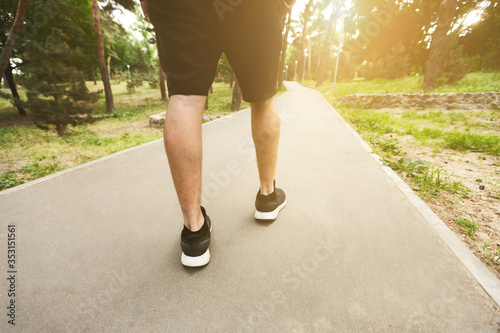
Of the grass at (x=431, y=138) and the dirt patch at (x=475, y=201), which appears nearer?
the dirt patch at (x=475, y=201)

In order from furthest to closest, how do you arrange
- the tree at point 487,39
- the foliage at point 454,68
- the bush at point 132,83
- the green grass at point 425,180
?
the bush at point 132,83, the tree at point 487,39, the foliage at point 454,68, the green grass at point 425,180

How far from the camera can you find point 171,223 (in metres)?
1.59

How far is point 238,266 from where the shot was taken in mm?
1199

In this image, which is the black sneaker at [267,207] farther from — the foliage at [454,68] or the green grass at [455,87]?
the foliage at [454,68]

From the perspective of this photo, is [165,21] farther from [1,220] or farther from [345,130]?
[345,130]

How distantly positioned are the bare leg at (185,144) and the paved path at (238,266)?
448 millimetres

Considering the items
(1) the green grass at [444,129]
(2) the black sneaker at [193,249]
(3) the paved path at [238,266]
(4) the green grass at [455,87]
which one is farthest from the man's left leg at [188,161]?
(4) the green grass at [455,87]

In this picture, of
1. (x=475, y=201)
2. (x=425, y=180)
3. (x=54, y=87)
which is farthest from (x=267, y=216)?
(x=54, y=87)

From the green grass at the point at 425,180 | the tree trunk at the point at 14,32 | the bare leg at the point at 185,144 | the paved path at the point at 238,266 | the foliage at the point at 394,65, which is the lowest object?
the paved path at the point at 238,266

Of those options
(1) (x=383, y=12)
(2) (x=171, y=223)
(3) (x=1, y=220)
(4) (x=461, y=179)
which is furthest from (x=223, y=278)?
(1) (x=383, y=12)

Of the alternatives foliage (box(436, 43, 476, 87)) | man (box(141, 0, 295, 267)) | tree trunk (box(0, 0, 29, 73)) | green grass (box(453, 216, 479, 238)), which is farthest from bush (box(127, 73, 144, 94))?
green grass (box(453, 216, 479, 238))

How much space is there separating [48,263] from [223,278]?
104 cm

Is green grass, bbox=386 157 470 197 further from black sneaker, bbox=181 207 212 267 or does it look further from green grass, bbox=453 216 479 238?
black sneaker, bbox=181 207 212 267

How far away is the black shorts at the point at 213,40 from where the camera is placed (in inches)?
39.8
